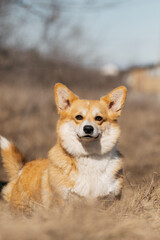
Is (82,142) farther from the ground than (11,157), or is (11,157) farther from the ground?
(82,142)

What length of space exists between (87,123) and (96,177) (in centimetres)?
67

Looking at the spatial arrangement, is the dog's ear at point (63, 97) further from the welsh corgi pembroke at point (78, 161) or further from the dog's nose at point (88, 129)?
the dog's nose at point (88, 129)

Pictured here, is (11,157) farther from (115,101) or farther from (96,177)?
(115,101)

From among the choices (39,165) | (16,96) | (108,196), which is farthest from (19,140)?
(108,196)

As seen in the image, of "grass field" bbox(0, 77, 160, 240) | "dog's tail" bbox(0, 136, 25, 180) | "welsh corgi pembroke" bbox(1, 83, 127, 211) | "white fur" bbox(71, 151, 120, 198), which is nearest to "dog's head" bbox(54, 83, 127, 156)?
"welsh corgi pembroke" bbox(1, 83, 127, 211)

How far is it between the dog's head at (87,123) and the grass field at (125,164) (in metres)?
0.66

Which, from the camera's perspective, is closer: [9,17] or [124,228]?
[124,228]

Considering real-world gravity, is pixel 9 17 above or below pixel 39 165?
above

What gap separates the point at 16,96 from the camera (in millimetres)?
12461

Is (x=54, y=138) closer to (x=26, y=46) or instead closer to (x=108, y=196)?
(x=26, y=46)

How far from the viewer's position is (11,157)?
473cm

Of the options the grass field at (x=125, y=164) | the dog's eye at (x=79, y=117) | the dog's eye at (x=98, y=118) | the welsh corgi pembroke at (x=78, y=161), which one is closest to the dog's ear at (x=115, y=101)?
the welsh corgi pembroke at (x=78, y=161)

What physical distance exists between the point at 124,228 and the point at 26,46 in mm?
4974

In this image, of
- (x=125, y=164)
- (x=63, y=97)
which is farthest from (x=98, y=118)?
(x=125, y=164)
